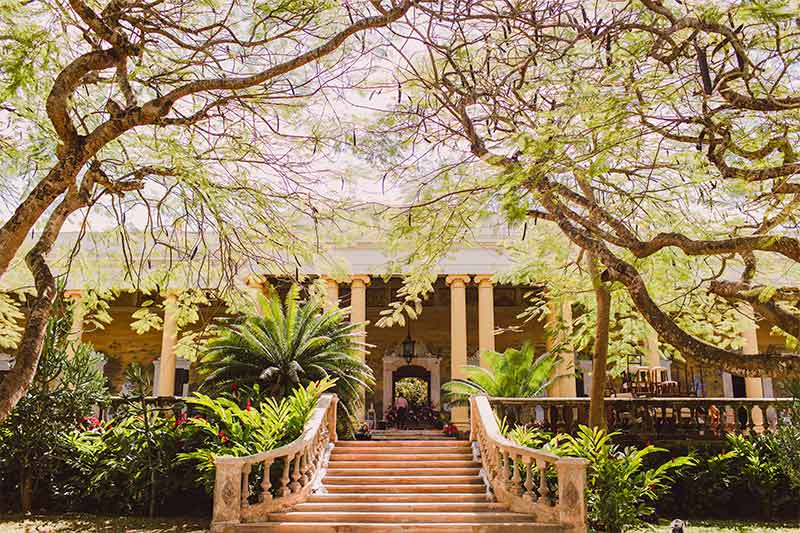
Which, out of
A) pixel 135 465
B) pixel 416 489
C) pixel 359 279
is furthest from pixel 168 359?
pixel 416 489

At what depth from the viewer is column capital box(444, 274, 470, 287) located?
2266cm

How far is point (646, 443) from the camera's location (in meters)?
12.2

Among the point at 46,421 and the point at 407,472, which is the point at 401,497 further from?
the point at 46,421

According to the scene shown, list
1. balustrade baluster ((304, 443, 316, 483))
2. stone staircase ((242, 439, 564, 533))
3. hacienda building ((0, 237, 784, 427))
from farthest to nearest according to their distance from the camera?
hacienda building ((0, 237, 784, 427)) → balustrade baluster ((304, 443, 316, 483)) → stone staircase ((242, 439, 564, 533))

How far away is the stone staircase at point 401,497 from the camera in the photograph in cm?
899

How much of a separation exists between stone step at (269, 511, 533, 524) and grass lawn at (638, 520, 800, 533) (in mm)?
2184

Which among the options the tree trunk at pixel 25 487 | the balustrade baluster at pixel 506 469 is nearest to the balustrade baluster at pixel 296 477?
the balustrade baluster at pixel 506 469

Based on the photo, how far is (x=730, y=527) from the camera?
10258 millimetres

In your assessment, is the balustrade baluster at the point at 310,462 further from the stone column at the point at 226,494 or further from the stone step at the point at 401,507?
the stone column at the point at 226,494

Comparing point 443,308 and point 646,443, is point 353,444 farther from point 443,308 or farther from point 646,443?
point 443,308

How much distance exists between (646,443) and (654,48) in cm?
822

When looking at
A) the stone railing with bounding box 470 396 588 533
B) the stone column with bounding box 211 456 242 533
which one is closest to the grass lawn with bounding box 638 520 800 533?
the stone railing with bounding box 470 396 588 533

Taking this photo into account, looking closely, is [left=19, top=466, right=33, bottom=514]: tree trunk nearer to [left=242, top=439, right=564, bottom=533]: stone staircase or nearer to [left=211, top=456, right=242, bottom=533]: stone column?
[left=211, top=456, right=242, bottom=533]: stone column

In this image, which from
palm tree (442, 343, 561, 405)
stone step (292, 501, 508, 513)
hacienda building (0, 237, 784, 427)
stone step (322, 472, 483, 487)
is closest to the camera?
stone step (292, 501, 508, 513)
